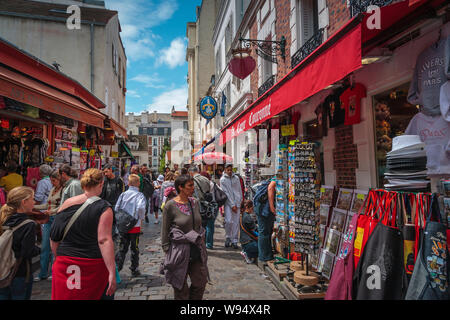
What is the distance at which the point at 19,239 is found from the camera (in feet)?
8.72

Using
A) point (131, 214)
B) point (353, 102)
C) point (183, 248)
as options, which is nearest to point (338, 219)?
point (353, 102)

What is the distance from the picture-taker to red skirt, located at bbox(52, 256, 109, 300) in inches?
95.7

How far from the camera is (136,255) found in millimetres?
4914

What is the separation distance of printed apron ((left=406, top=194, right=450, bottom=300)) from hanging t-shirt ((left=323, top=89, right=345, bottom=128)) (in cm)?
283

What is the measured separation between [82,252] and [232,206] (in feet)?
15.3

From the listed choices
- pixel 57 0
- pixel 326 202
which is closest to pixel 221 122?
pixel 57 0

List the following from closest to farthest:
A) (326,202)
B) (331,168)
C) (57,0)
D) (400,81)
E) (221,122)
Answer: (400,81), (326,202), (331,168), (57,0), (221,122)

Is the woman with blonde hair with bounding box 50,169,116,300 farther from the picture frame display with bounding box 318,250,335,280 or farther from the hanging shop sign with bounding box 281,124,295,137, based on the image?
the hanging shop sign with bounding box 281,124,295,137

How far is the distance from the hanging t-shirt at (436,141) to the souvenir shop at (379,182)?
1 cm

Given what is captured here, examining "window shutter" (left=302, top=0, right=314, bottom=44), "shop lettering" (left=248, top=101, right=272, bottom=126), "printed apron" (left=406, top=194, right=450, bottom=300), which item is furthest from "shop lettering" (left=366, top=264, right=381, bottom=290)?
"window shutter" (left=302, top=0, right=314, bottom=44)

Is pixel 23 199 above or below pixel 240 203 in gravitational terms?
above

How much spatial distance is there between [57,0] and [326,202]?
681 inches

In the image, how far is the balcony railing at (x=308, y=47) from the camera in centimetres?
617

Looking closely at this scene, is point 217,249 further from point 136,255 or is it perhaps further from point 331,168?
point 331,168
